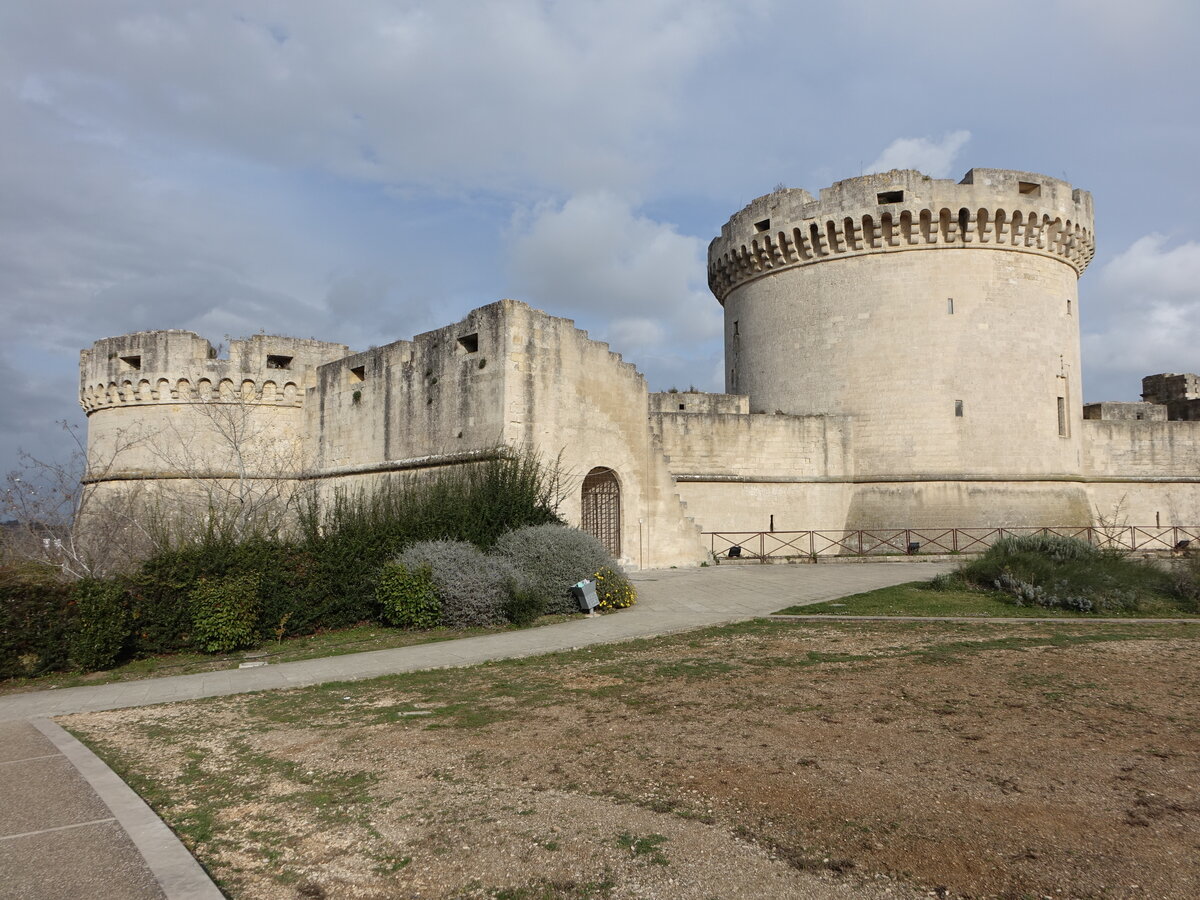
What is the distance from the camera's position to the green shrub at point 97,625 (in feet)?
29.4

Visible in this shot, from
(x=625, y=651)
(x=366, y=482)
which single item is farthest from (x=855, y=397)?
(x=625, y=651)

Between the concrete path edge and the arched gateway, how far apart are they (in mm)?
11981

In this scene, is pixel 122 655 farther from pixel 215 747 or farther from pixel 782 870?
pixel 782 870

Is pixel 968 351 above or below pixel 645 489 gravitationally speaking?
Answer: above

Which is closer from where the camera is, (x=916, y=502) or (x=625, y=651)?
(x=625, y=651)

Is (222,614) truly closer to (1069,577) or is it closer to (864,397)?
(1069,577)

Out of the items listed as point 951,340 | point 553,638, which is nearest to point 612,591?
point 553,638

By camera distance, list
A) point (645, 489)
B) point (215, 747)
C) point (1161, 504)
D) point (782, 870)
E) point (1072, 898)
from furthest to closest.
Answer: point (1161, 504) → point (645, 489) → point (215, 747) → point (782, 870) → point (1072, 898)

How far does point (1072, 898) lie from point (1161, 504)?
22910 mm

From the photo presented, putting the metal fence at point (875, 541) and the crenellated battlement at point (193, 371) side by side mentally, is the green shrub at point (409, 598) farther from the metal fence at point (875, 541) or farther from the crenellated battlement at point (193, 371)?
the crenellated battlement at point (193, 371)

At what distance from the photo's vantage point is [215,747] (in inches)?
222

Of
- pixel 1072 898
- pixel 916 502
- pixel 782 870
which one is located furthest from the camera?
pixel 916 502

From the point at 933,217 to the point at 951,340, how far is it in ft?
9.85

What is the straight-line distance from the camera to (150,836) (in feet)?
12.8
